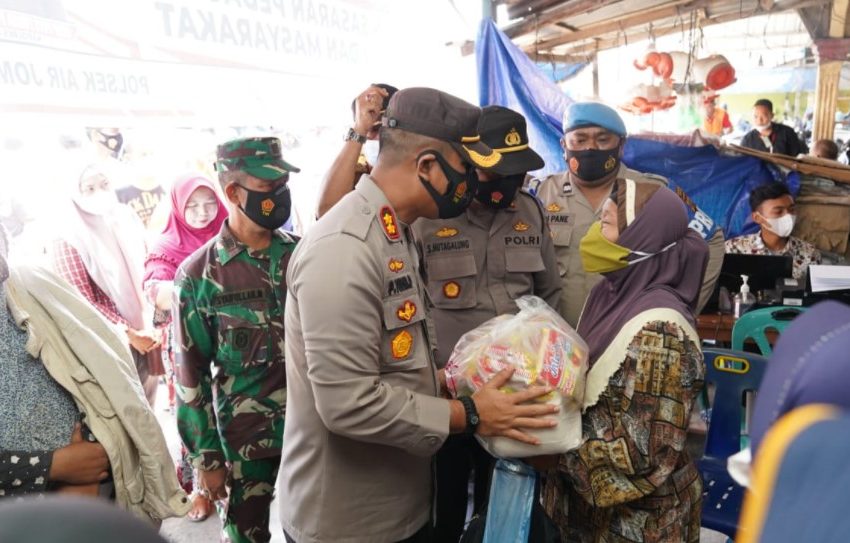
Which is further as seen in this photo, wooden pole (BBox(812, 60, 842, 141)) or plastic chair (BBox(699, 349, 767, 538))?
wooden pole (BBox(812, 60, 842, 141))

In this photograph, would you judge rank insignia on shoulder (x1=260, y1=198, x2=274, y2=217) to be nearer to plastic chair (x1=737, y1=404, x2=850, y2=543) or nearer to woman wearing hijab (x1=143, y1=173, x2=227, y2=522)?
woman wearing hijab (x1=143, y1=173, x2=227, y2=522)

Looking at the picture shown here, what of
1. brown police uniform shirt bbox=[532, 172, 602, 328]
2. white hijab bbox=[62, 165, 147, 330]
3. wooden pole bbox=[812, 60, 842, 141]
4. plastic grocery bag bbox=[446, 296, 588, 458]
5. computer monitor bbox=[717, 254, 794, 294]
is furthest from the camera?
wooden pole bbox=[812, 60, 842, 141]

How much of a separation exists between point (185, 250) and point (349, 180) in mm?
1053

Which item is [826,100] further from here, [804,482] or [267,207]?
[804,482]

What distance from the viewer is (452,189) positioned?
56.6 inches

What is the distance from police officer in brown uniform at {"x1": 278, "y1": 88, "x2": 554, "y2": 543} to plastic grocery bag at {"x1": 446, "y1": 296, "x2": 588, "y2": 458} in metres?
0.04

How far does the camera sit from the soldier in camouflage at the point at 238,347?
196 centimetres

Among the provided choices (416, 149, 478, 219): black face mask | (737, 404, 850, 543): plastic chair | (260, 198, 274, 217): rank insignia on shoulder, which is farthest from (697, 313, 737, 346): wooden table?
(737, 404, 850, 543): plastic chair

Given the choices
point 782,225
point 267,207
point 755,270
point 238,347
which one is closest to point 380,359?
point 238,347

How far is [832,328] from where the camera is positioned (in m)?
0.58

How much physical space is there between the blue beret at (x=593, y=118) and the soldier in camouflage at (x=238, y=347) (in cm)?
140

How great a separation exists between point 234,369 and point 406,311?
0.90m

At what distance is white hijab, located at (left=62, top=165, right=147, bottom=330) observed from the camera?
2889 mm

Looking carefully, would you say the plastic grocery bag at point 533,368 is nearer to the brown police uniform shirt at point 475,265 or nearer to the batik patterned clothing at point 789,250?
the brown police uniform shirt at point 475,265
